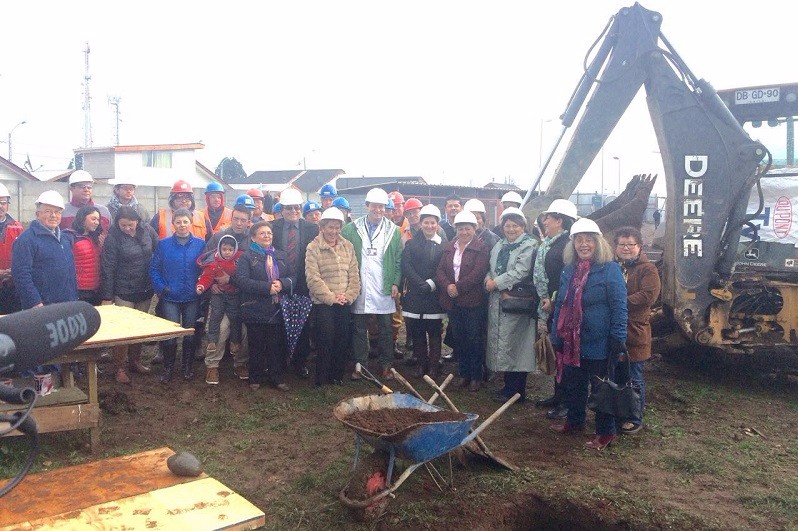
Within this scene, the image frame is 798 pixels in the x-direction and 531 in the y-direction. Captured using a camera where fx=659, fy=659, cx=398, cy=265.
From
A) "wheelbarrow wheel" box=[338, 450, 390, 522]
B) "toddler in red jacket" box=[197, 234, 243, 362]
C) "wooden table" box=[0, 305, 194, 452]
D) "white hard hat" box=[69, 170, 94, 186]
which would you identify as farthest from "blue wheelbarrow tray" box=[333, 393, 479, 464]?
"white hard hat" box=[69, 170, 94, 186]

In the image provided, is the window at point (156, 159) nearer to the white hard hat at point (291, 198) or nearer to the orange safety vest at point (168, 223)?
the orange safety vest at point (168, 223)

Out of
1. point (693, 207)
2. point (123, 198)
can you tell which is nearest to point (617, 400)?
point (693, 207)

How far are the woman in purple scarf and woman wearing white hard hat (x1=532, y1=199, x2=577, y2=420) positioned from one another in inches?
98.5

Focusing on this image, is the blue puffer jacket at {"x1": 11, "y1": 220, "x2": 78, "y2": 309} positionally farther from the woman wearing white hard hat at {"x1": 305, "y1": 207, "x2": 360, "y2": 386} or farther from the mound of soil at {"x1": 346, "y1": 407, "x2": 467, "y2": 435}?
the mound of soil at {"x1": 346, "y1": 407, "x2": 467, "y2": 435}

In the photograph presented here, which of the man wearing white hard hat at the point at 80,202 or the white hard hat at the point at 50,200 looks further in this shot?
the man wearing white hard hat at the point at 80,202

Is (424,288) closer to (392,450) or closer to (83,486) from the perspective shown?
(392,450)

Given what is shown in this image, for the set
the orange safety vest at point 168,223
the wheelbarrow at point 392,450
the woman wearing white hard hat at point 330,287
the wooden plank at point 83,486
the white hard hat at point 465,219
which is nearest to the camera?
the wooden plank at point 83,486

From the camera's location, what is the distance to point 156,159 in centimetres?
3353

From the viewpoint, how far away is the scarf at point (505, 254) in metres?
6.47

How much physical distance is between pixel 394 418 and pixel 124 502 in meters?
2.00

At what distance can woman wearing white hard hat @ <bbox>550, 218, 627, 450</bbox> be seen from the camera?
5168mm

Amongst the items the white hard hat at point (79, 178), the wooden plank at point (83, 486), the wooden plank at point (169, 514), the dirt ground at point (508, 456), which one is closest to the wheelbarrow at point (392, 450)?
the dirt ground at point (508, 456)

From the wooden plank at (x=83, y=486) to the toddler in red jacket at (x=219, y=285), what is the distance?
3335mm

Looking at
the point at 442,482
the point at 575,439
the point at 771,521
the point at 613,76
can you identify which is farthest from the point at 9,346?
the point at 613,76
